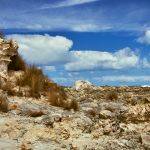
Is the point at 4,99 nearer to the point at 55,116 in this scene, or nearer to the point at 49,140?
the point at 55,116

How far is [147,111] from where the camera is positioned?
89.9 feet

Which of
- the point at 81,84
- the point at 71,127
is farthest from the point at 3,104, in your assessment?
the point at 81,84

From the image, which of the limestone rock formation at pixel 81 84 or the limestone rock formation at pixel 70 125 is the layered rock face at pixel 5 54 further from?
the limestone rock formation at pixel 81 84

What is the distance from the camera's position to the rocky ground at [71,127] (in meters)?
20.7

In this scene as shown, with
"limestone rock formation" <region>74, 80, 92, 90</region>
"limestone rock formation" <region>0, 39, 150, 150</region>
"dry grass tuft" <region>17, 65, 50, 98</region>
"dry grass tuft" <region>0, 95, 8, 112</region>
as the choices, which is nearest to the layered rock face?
"limestone rock formation" <region>0, 39, 150, 150</region>

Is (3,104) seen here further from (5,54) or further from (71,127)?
(5,54)

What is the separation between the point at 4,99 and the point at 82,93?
9.91 metres

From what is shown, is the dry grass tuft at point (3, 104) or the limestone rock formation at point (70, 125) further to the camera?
the dry grass tuft at point (3, 104)

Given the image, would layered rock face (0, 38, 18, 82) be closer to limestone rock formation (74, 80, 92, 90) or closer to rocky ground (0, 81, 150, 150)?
rocky ground (0, 81, 150, 150)

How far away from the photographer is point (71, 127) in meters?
22.3

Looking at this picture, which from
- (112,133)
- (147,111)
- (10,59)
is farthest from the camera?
(10,59)

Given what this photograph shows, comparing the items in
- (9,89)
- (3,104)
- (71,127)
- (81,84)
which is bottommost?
(71,127)

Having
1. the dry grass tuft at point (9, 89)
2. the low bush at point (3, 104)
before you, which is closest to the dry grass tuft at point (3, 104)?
the low bush at point (3, 104)

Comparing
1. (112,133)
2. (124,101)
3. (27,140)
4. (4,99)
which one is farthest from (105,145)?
(124,101)
